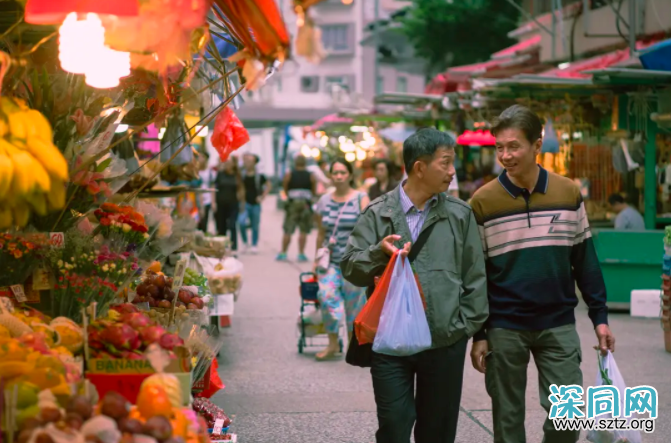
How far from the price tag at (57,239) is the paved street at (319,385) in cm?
273

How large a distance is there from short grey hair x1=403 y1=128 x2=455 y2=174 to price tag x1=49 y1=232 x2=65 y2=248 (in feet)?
5.45

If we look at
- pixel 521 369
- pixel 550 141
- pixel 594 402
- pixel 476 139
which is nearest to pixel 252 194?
pixel 476 139

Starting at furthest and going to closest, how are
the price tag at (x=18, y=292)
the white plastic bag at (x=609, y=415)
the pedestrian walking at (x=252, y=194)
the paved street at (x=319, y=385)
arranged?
1. the pedestrian walking at (x=252, y=194)
2. the paved street at (x=319, y=385)
3. the white plastic bag at (x=609, y=415)
4. the price tag at (x=18, y=292)

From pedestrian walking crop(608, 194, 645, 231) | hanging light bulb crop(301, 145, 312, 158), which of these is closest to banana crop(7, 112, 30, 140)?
pedestrian walking crop(608, 194, 645, 231)

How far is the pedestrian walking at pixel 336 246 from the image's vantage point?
950 cm

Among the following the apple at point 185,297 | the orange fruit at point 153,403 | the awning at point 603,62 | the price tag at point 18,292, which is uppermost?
the awning at point 603,62

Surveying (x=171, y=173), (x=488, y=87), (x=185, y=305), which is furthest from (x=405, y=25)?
(x=185, y=305)

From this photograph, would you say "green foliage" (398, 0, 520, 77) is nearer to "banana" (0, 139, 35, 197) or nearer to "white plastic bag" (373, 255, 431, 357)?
"white plastic bag" (373, 255, 431, 357)

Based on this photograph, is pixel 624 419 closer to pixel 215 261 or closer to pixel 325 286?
pixel 325 286

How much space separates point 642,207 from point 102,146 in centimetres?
1145

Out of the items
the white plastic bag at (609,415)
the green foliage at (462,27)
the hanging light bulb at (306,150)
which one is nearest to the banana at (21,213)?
the white plastic bag at (609,415)

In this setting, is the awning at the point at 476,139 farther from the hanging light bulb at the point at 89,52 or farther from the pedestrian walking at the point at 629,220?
the hanging light bulb at the point at 89,52

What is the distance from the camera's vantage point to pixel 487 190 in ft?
16.4

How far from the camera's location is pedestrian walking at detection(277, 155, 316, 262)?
19578 millimetres
